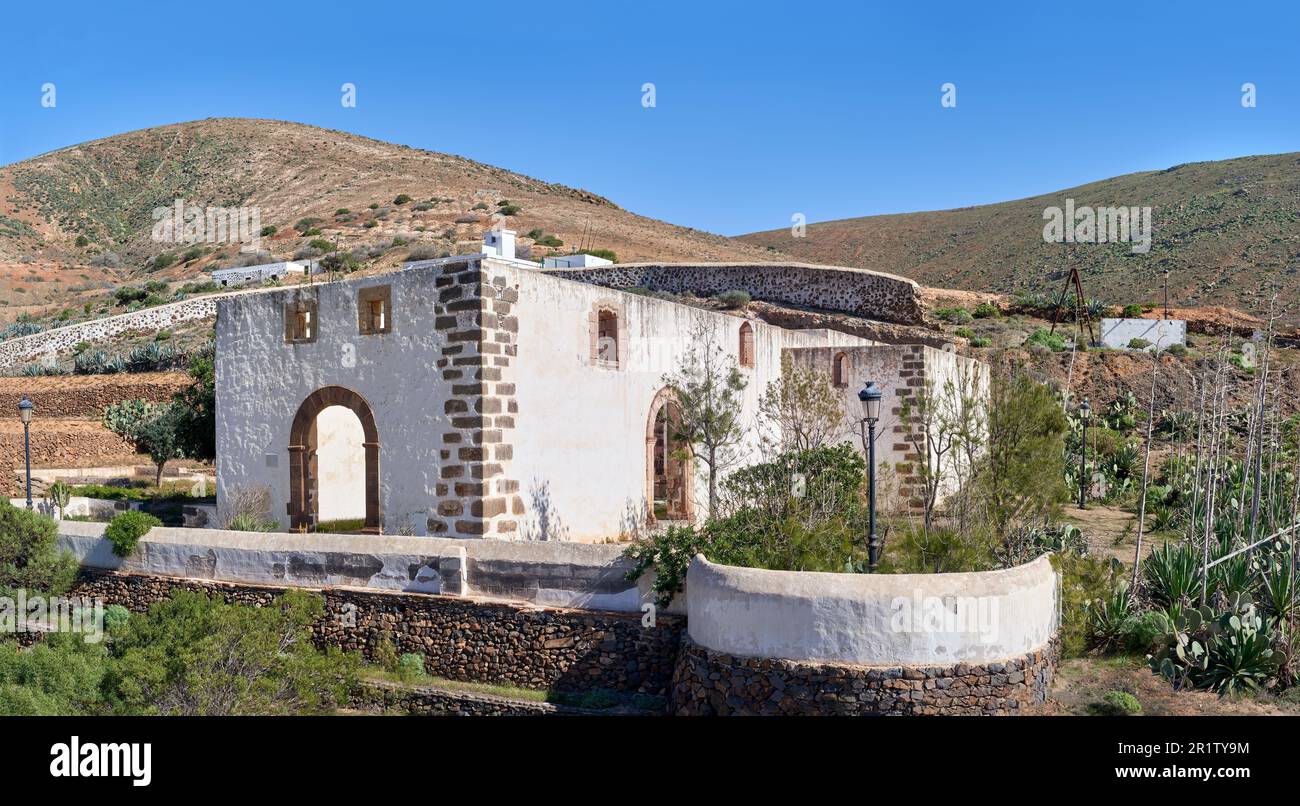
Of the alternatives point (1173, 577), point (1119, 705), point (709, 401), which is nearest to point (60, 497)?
point (709, 401)

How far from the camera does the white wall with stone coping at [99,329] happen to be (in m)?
35.4

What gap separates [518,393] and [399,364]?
1.59 metres

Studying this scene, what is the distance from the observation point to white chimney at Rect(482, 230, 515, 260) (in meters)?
29.4

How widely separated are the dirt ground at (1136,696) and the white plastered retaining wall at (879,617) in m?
0.87

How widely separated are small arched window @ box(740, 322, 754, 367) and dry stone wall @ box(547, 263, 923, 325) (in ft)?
57.2

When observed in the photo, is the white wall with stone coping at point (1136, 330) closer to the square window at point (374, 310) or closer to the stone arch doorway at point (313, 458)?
the square window at point (374, 310)

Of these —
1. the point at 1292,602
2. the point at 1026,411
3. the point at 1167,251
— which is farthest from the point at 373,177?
the point at 1292,602

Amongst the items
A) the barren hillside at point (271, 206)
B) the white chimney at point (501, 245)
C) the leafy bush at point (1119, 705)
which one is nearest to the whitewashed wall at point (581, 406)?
the leafy bush at point (1119, 705)

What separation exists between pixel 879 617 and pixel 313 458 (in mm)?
8948

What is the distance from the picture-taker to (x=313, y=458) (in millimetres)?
13773

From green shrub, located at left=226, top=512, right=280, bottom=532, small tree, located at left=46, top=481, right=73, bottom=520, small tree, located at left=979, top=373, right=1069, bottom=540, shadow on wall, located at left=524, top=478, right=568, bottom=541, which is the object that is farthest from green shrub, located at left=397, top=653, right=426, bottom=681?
small tree, located at left=46, top=481, right=73, bottom=520
